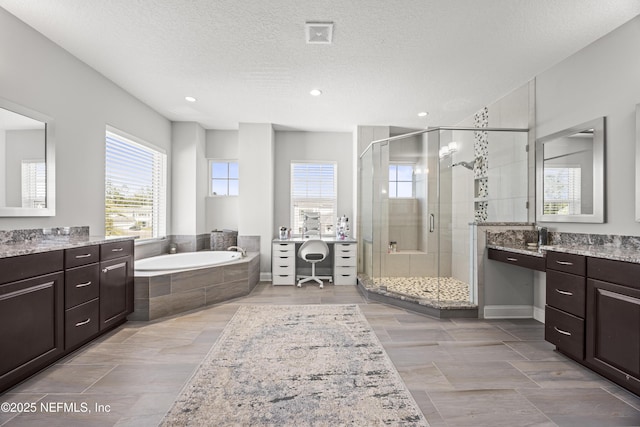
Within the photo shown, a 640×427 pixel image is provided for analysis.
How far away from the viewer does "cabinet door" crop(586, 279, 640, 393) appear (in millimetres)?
1830

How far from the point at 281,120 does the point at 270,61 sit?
1.87 metres

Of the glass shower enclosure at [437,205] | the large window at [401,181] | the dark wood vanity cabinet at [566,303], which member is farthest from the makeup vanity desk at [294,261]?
the dark wood vanity cabinet at [566,303]

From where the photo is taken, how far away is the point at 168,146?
4984 mm

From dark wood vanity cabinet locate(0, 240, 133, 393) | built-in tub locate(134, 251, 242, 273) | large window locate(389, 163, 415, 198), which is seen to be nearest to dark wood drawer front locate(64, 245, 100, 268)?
dark wood vanity cabinet locate(0, 240, 133, 393)

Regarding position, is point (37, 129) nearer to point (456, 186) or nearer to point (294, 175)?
point (294, 175)

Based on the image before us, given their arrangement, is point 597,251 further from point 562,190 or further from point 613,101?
point 613,101

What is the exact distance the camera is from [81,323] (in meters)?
2.43

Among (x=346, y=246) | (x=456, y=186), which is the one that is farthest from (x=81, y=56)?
(x=456, y=186)

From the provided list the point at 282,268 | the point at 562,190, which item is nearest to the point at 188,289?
the point at 282,268

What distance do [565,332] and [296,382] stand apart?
6.91 ft

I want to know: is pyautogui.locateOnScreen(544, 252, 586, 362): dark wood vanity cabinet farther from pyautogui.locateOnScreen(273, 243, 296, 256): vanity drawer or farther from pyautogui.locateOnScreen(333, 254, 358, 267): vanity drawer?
pyautogui.locateOnScreen(273, 243, 296, 256): vanity drawer

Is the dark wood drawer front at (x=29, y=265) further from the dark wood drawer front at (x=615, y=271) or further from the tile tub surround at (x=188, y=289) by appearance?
the dark wood drawer front at (x=615, y=271)

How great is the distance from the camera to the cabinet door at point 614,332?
183 centimetres

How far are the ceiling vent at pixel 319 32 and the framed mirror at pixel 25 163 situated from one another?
8.00 feet
